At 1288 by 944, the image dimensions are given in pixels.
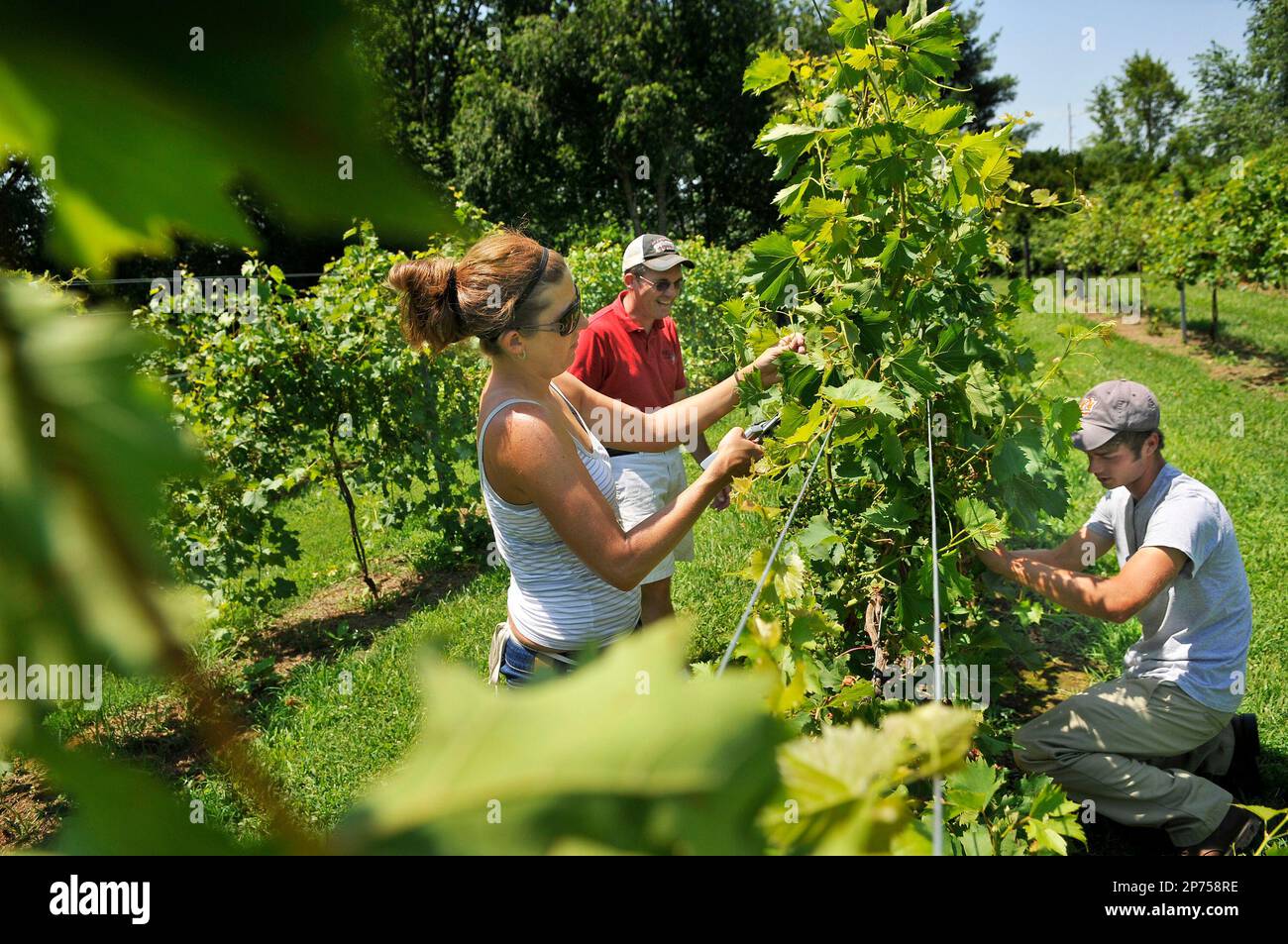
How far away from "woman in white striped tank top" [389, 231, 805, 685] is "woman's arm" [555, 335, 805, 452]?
24.2 inches

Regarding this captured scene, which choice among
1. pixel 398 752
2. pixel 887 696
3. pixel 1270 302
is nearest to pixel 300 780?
pixel 398 752

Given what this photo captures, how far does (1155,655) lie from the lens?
11.4ft

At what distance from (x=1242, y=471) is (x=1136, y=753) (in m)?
6.35

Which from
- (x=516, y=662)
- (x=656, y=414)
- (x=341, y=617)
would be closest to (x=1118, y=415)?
(x=656, y=414)

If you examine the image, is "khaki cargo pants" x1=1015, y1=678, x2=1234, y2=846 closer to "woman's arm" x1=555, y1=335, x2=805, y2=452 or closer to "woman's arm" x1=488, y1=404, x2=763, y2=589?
"woman's arm" x1=555, y1=335, x2=805, y2=452

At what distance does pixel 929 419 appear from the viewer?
2.90 metres

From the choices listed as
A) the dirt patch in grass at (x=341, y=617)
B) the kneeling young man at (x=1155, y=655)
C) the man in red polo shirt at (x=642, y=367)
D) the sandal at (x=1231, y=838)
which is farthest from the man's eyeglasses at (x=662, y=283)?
A: the sandal at (x=1231, y=838)

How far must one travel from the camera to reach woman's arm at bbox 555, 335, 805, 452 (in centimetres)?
326

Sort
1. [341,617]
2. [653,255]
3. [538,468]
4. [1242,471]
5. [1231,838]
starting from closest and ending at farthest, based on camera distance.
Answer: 1. [538,468]
2. [1231,838]
3. [653,255]
4. [341,617]
5. [1242,471]

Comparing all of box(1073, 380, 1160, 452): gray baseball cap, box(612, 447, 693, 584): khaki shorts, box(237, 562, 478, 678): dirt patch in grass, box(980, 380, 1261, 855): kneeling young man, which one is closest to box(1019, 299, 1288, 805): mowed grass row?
box(1073, 380, 1160, 452): gray baseball cap

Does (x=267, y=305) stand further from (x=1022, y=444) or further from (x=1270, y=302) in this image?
(x=1270, y=302)

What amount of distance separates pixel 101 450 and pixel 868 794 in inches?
12.6

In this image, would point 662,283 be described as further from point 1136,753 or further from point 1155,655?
point 1136,753

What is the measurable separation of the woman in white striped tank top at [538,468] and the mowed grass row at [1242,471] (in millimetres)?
1500
